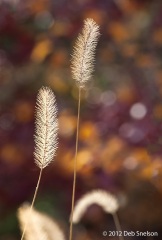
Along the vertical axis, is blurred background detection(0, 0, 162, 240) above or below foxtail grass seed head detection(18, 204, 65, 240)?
above

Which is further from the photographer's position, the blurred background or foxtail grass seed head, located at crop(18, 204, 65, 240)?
the blurred background

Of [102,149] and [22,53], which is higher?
[22,53]

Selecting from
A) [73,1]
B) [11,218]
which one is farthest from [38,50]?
[11,218]

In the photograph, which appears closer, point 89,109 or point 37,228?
point 37,228

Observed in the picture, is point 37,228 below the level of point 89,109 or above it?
Result: below

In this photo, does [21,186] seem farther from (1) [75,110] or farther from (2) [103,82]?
(2) [103,82]

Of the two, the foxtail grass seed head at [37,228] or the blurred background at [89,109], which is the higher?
the blurred background at [89,109]

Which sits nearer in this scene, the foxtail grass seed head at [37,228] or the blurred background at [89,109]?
the foxtail grass seed head at [37,228]

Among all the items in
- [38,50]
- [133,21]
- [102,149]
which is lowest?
[102,149]
